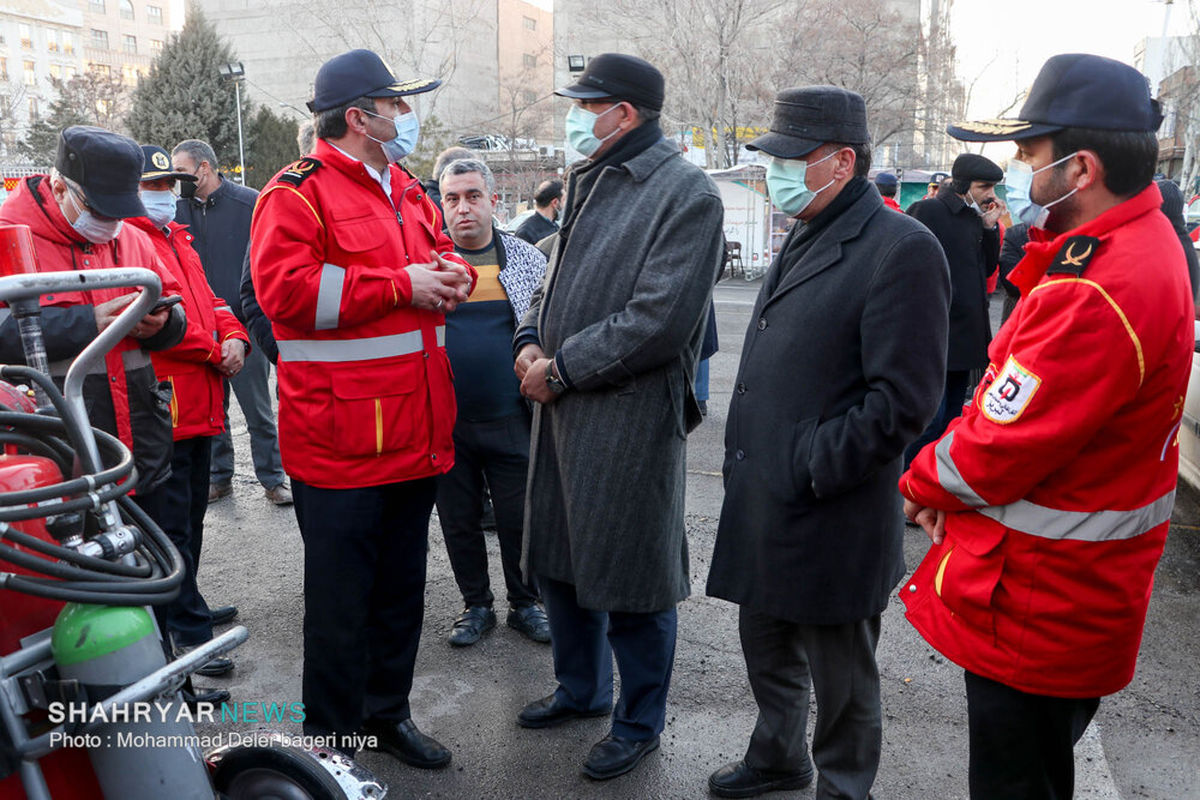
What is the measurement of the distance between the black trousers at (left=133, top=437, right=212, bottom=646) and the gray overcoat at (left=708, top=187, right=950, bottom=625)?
7.18ft

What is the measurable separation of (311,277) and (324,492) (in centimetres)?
68

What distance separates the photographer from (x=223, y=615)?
433 cm

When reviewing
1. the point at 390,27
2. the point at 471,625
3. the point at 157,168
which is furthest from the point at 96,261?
the point at 390,27

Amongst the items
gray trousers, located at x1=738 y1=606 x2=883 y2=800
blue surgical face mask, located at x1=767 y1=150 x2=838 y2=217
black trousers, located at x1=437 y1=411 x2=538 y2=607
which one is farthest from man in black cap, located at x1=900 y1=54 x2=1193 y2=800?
black trousers, located at x1=437 y1=411 x2=538 y2=607

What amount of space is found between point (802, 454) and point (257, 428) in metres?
4.53

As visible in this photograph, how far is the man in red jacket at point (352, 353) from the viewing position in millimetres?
2752

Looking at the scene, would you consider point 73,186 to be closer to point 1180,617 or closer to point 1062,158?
point 1062,158

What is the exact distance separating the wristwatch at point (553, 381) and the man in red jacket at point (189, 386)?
1604mm

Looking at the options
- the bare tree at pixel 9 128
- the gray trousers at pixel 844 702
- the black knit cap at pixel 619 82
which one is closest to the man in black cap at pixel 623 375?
the black knit cap at pixel 619 82

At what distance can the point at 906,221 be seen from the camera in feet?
8.20

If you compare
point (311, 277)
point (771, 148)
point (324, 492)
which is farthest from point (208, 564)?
point (771, 148)

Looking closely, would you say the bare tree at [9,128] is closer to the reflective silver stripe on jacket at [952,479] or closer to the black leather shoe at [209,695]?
the black leather shoe at [209,695]

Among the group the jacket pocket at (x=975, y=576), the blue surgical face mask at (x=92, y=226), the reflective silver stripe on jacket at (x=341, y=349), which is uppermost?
the blue surgical face mask at (x=92, y=226)

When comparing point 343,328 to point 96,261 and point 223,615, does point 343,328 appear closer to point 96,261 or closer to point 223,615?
point 96,261
